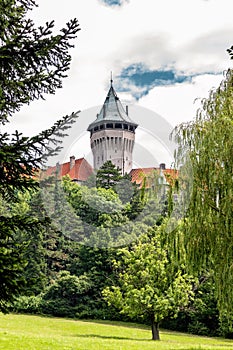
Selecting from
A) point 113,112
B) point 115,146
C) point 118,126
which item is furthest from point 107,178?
point 113,112

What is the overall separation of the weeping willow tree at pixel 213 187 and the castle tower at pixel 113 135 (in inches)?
1723

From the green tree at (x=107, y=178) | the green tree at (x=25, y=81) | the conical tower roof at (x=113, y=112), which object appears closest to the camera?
the green tree at (x=25, y=81)

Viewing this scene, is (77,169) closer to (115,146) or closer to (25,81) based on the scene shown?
(115,146)

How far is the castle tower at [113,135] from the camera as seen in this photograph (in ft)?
179

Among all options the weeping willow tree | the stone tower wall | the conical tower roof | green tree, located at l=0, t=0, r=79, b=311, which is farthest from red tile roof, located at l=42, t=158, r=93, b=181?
green tree, located at l=0, t=0, r=79, b=311

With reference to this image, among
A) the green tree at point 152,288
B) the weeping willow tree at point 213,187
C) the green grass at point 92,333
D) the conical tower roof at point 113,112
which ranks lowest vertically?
the green grass at point 92,333

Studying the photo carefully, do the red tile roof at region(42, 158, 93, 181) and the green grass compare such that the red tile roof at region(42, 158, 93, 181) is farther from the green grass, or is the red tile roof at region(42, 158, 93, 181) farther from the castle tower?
the green grass

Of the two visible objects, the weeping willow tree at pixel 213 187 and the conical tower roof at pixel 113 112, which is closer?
the weeping willow tree at pixel 213 187

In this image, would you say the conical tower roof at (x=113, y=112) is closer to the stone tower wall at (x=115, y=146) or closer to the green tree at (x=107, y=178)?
the stone tower wall at (x=115, y=146)

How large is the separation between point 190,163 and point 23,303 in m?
22.5

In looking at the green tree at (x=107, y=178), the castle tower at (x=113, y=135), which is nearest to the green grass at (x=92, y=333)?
the green tree at (x=107, y=178)

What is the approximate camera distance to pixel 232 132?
8.82 meters

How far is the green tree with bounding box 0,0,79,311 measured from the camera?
4.75m

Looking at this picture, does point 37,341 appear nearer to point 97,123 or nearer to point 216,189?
point 216,189
